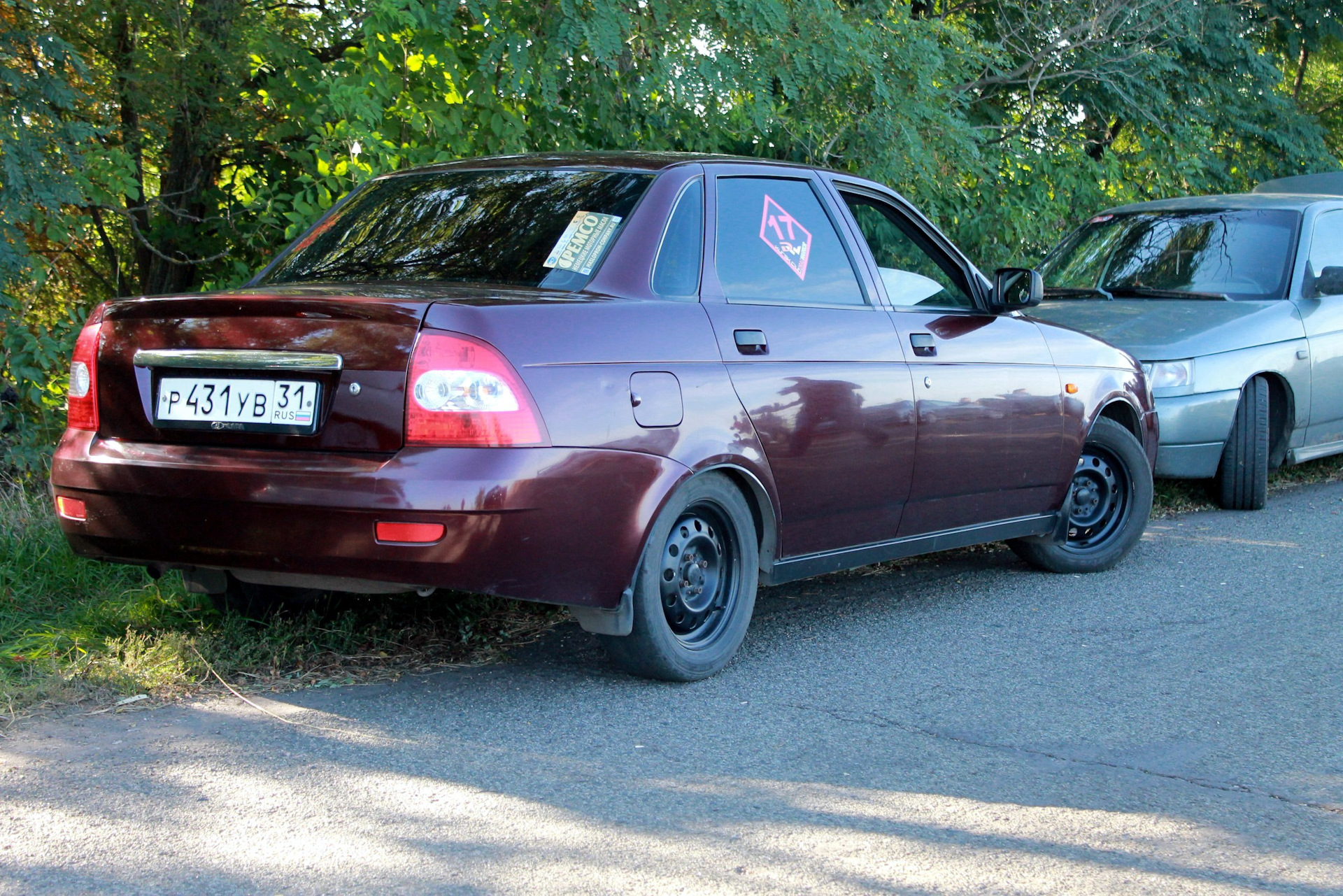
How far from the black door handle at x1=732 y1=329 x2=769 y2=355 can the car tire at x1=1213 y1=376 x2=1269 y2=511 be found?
14.4 feet

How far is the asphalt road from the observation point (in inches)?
119

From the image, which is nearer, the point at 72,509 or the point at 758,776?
the point at 758,776

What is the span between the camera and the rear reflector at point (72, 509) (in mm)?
4164

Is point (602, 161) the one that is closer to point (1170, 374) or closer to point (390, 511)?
point (390, 511)

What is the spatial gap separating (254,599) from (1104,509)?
12.6 ft

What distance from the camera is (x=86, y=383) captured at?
4.22m

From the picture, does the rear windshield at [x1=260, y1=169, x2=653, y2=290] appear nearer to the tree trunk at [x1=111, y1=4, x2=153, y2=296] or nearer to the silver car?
the tree trunk at [x1=111, y1=4, x2=153, y2=296]

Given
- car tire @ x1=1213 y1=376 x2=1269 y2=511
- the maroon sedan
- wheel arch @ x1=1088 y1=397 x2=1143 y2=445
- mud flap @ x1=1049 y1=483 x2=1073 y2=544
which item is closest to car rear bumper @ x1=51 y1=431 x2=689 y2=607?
the maroon sedan

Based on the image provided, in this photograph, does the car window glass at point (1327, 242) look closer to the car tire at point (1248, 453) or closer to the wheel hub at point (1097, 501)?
the car tire at point (1248, 453)

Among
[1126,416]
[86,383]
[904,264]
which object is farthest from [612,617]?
[1126,416]

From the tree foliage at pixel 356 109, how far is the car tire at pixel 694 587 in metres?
3.69

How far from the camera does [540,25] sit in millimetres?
7559

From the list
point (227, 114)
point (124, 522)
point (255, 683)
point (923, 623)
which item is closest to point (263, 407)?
point (124, 522)

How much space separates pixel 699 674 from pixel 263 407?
159 cm
